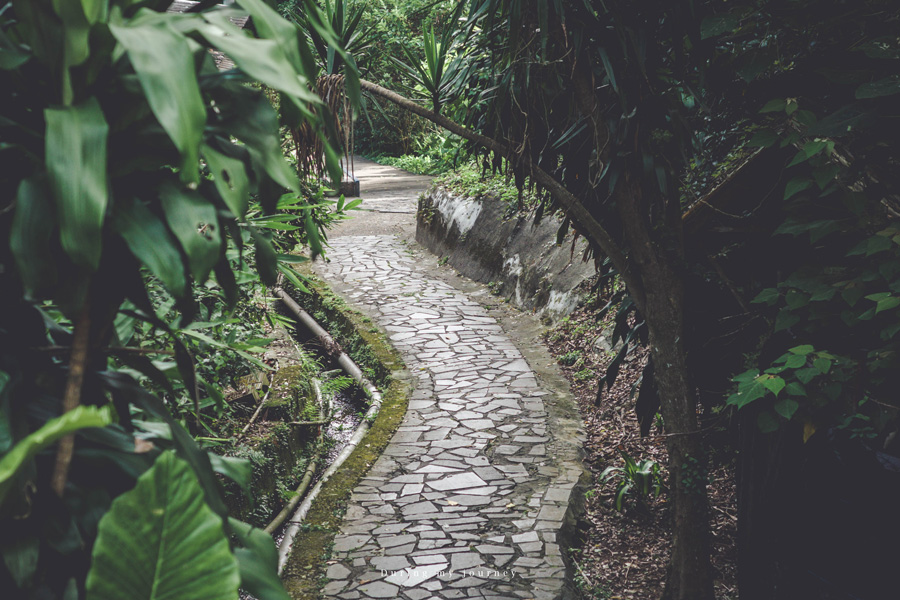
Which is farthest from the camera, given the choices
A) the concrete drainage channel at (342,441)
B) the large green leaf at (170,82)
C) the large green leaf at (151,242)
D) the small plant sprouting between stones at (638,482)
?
the small plant sprouting between stones at (638,482)

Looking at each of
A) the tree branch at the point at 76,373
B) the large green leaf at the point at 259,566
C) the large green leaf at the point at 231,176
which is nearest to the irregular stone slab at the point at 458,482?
the large green leaf at the point at 259,566

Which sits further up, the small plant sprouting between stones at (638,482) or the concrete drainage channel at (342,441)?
the small plant sprouting between stones at (638,482)

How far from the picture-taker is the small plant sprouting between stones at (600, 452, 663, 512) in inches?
176

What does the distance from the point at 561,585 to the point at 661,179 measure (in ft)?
7.02

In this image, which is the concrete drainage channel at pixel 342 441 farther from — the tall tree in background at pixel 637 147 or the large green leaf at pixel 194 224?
the tall tree in background at pixel 637 147

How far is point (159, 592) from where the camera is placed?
0.96 m

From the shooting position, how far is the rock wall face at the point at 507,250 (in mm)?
8180

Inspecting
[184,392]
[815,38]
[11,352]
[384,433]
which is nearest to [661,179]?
[815,38]

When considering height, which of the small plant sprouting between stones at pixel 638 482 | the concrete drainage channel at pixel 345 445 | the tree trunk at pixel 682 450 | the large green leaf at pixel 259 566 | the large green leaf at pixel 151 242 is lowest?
the concrete drainage channel at pixel 345 445

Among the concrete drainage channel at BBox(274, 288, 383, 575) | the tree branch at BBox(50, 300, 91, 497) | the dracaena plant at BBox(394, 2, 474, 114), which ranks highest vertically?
the dracaena plant at BBox(394, 2, 474, 114)

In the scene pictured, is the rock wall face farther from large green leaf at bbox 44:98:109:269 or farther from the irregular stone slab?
large green leaf at bbox 44:98:109:269

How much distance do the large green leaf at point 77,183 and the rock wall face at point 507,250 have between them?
6.48 metres

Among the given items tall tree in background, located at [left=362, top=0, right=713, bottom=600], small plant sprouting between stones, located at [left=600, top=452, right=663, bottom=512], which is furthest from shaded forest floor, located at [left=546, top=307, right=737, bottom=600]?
tall tree in background, located at [left=362, top=0, right=713, bottom=600]

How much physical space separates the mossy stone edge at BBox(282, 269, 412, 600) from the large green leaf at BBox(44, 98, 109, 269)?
123 inches
